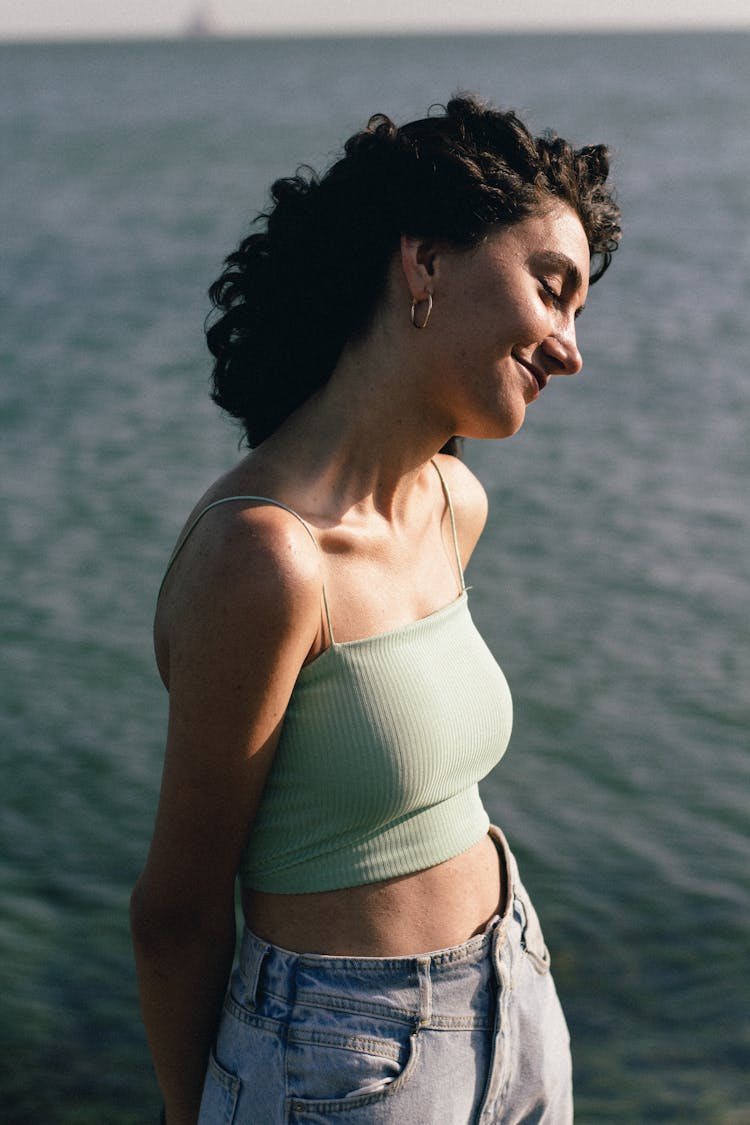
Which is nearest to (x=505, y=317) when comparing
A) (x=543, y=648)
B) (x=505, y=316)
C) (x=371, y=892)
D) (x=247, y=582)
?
(x=505, y=316)

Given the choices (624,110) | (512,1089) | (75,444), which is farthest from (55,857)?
(624,110)

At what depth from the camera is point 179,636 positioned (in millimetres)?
1732

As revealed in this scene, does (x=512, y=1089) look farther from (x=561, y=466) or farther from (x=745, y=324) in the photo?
(x=745, y=324)

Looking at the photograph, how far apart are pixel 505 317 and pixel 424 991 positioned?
A: 907 millimetres

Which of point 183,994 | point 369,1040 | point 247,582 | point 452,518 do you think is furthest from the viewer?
point 452,518

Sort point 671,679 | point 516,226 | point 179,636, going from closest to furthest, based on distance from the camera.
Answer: point 179,636 → point 516,226 → point 671,679

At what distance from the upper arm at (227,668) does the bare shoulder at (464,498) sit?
2.10ft

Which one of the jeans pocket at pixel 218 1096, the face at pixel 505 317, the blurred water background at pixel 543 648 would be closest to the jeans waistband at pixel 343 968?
the jeans pocket at pixel 218 1096

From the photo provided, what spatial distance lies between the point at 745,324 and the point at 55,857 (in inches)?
413

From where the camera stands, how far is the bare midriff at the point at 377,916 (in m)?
1.83

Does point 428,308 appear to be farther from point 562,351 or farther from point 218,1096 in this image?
point 218,1096

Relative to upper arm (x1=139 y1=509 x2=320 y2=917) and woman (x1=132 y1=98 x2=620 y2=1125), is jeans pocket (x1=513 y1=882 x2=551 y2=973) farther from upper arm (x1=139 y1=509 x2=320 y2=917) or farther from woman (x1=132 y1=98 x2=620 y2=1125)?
upper arm (x1=139 y1=509 x2=320 y2=917)

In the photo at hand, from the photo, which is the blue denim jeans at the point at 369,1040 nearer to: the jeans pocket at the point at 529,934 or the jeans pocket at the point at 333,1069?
the jeans pocket at the point at 333,1069

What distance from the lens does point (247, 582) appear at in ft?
5.49
